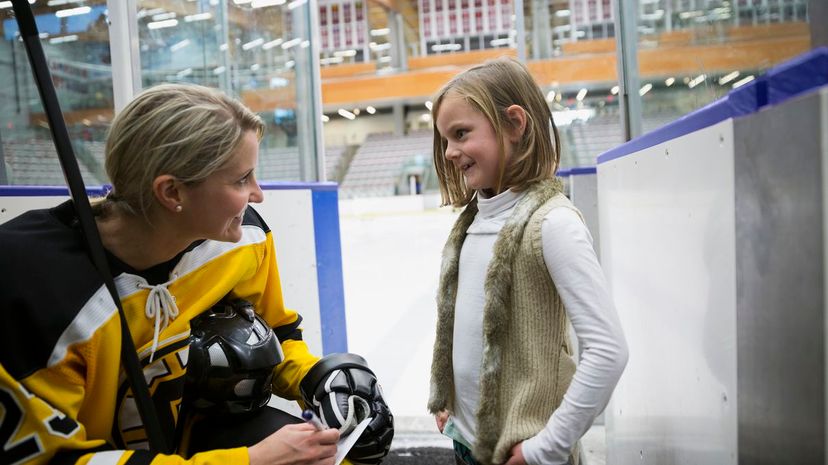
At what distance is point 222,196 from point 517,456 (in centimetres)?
57

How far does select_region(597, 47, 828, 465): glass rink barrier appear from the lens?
43 cm

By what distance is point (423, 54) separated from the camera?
21.4 m

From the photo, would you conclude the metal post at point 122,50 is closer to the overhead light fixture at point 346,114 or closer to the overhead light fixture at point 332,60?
the overhead light fixture at point 332,60

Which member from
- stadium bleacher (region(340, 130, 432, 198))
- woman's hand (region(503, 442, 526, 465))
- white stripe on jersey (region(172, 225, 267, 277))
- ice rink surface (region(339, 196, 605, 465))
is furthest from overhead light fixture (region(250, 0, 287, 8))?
stadium bleacher (region(340, 130, 432, 198))

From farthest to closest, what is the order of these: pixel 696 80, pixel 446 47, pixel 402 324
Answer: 1. pixel 446 47
2. pixel 402 324
3. pixel 696 80

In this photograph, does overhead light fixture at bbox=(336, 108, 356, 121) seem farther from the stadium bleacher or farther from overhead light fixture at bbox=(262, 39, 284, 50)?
overhead light fixture at bbox=(262, 39, 284, 50)

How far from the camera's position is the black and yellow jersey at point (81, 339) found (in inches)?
29.4

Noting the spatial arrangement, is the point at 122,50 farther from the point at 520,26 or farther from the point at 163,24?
the point at 520,26

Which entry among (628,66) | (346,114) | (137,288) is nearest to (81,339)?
(137,288)

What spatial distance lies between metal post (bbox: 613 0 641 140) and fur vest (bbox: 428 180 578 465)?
1.00 m

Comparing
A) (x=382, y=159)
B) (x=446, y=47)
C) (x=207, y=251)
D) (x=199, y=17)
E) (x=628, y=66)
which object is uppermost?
(x=446, y=47)

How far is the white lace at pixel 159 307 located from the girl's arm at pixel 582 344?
0.56 m

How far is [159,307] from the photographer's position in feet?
3.06

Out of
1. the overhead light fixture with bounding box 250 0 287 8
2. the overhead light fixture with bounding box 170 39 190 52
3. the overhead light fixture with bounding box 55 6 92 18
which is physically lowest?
the overhead light fixture with bounding box 170 39 190 52
